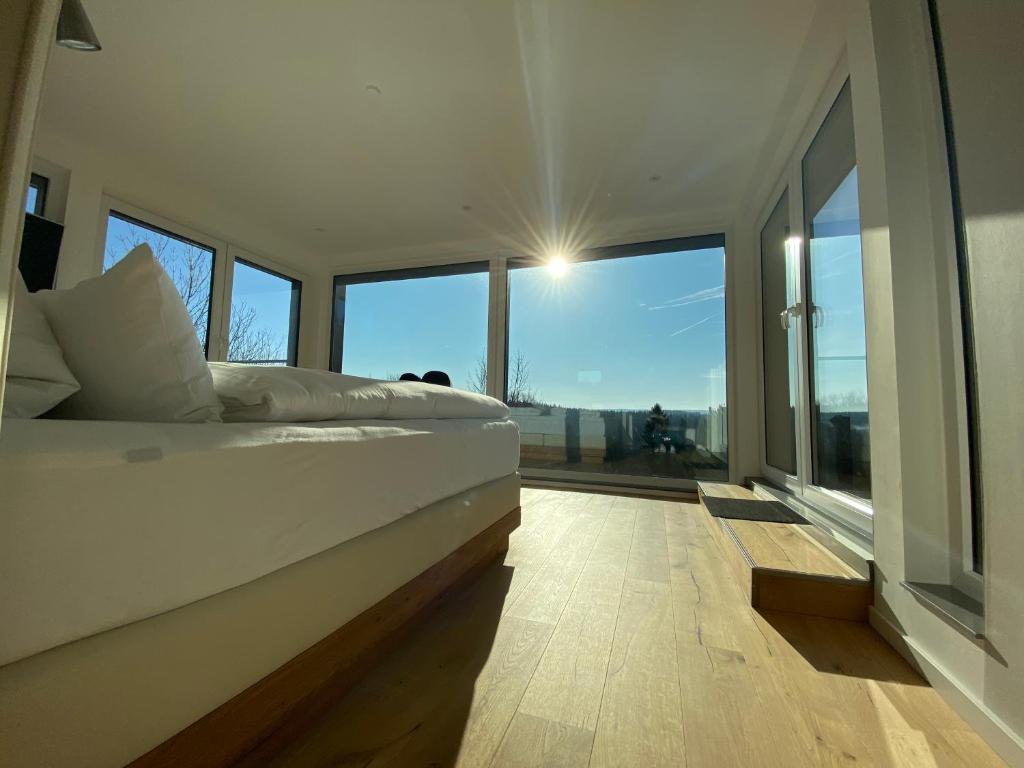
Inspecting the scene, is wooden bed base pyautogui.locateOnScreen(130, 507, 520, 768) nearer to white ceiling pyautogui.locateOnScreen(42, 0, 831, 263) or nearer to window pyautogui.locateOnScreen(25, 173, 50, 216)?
white ceiling pyautogui.locateOnScreen(42, 0, 831, 263)

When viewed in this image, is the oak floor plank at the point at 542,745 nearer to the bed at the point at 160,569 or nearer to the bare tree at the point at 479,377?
the bed at the point at 160,569

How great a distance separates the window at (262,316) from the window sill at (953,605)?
14.4 ft

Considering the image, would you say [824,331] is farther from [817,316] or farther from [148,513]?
[148,513]

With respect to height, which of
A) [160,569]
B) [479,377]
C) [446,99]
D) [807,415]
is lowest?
[160,569]

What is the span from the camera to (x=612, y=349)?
3832 mm

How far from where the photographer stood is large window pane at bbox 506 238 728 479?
3566mm

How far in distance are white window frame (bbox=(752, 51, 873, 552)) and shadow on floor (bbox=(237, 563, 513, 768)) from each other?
4.91 feet

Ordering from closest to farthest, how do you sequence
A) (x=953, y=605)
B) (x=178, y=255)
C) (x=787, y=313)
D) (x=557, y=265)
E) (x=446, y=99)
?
(x=953, y=605) < (x=446, y=99) < (x=787, y=313) < (x=178, y=255) < (x=557, y=265)

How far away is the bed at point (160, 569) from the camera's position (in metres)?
0.44

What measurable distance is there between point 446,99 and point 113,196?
8.80ft

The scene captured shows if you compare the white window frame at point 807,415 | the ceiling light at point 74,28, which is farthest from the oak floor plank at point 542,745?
the white window frame at point 807,415

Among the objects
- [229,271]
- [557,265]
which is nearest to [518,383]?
[557,265]

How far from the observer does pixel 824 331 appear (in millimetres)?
2064

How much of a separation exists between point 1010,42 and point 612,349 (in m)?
2.97
